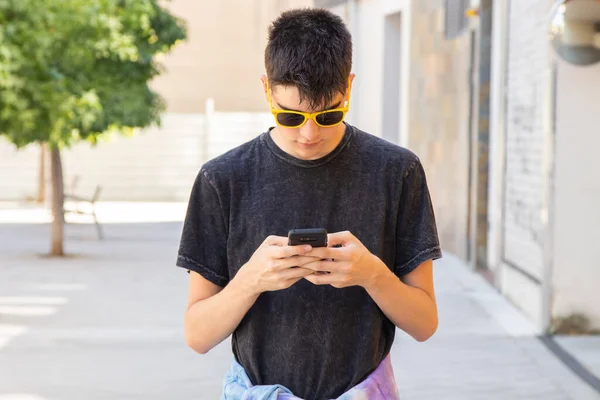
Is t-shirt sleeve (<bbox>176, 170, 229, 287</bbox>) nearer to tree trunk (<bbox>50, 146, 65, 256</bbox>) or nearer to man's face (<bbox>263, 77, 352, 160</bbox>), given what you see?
man's face (<bbox>263, 77, 352, 160</bbox>)

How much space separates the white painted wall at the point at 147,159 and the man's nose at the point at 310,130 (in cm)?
2737

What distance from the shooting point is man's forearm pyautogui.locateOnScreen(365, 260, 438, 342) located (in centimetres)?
258

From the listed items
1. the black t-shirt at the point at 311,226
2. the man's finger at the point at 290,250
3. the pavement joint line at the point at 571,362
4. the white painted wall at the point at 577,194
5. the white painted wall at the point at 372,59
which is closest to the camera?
the man's finger at the point at 290,250

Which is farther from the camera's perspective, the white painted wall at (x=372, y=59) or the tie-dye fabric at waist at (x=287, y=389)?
the white painted wall at (x=372, y=59)

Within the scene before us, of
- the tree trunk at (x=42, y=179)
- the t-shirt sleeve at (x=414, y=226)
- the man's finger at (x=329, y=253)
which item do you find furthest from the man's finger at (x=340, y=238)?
the tree trunk at (x=42, y=179)

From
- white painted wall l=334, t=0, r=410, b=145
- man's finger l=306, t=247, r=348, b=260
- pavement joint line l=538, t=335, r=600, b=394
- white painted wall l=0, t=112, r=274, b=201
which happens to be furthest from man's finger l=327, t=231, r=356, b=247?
white painted wall l=0, t=112, r=274, b=201

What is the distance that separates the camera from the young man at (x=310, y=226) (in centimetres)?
258

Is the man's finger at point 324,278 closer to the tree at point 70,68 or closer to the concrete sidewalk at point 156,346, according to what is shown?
the concrete sidewalk at point 156,346

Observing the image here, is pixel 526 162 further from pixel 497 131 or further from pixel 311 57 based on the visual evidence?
pixel 311 57

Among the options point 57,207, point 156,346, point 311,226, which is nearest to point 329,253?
point 311,226

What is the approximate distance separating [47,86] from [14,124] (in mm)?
666

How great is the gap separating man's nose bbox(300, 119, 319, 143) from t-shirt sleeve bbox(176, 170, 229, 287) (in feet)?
0.91

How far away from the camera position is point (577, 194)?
9523 millimetres

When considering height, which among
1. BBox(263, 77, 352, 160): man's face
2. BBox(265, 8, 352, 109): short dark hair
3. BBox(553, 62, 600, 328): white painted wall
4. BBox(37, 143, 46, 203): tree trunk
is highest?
BBox(265, 8, 352, 109): short dark hair
